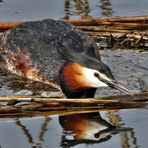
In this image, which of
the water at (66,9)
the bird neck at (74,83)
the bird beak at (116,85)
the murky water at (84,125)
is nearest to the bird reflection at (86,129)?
the murky water at (84,125)

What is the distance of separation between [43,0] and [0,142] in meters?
7.21

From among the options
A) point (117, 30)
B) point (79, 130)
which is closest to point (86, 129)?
point (79, 130)

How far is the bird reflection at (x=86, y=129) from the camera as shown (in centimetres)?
740

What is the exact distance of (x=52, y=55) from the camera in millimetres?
10008

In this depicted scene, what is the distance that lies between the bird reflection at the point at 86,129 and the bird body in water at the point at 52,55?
1.93 feet

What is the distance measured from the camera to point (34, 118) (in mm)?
8047

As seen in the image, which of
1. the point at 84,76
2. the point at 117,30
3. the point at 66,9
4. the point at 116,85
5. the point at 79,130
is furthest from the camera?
the point at 66,9

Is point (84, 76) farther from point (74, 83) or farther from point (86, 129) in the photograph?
point (86, 129)

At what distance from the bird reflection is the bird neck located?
59 cm

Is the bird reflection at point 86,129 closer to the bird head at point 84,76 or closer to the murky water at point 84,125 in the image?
the murky water at point 84,125

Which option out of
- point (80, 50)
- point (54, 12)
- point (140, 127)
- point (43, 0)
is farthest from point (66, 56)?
point (43, 0)

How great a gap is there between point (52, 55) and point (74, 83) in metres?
1.39

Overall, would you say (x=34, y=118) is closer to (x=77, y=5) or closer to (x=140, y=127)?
(x=140, y=127)

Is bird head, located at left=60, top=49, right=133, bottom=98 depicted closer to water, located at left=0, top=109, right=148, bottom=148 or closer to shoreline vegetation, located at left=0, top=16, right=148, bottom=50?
water, located at left=0, top=109, right=148, bottom=148
